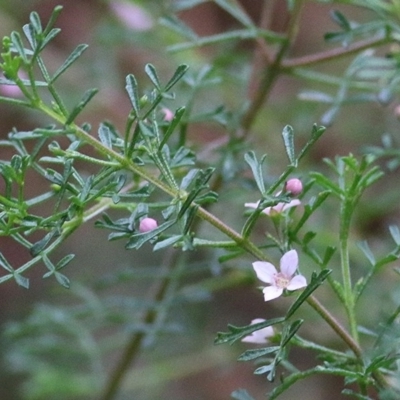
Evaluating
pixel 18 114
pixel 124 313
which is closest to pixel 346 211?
pixel 124 313

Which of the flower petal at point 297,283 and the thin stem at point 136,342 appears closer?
the flower petal at point 297,283

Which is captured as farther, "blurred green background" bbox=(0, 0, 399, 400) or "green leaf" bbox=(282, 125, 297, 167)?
"blurred green background" bbox=(0, 0, 399, 400)

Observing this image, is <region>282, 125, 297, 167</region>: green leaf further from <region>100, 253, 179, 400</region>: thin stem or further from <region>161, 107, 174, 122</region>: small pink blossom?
<region>100, 253, 179, 400</region>: thin stem

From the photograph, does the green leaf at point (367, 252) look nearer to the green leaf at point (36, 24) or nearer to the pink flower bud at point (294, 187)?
the pink flower bud at point (294, 187)

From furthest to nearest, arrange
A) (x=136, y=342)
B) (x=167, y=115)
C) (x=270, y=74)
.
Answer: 1. (x=136, y=342)
2. (x=270, y=74)
3. (x=167, y=115)

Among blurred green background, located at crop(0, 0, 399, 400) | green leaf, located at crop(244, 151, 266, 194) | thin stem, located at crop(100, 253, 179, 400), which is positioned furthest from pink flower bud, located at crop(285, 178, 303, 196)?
thin stem, located at crop(100, 253, 179, 400)

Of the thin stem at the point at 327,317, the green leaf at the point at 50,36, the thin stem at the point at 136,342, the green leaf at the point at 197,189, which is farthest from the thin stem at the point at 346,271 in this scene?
the thin stem at the point at 136,342

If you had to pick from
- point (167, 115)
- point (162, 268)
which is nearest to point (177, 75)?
point (167, 115)

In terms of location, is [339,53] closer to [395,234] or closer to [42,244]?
[395,234]
